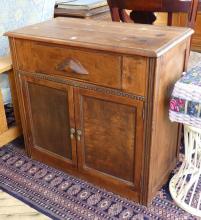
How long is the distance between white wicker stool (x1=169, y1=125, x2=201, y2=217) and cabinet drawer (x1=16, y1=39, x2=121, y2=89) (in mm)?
394

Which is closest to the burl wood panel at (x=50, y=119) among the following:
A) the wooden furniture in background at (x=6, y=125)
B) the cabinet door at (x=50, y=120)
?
the cabinet door at (x=50, y=120)

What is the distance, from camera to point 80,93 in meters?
1.39

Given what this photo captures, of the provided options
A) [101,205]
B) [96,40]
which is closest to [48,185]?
[101,205]

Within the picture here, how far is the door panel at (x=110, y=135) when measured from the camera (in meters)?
1.30

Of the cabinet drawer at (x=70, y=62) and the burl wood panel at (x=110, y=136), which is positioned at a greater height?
the cabinet drawer at (x=70, y=62)

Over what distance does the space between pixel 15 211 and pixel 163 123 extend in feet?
2.62

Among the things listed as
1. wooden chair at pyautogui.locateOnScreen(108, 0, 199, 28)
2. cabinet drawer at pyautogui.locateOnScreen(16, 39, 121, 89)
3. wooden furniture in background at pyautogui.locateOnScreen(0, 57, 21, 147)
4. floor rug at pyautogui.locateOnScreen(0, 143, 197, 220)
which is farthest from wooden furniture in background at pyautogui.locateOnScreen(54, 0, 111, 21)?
floor rug at pyautogui.locateOnScreen(0, 143, 197, 220)

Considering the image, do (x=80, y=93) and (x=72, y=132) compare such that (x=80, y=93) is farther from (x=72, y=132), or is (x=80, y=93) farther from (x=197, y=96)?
(x=197, y=96)

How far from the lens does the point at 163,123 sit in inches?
53.3

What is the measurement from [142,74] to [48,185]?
80 centimetres

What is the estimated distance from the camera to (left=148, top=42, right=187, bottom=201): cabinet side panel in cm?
122

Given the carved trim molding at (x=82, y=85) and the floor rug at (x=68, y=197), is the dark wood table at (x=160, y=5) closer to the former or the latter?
the carved trim molding at (x=82, y=85)

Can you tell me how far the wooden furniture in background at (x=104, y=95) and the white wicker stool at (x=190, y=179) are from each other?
0.26 ft

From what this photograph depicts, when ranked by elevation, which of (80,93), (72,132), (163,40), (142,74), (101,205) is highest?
(163,40)
